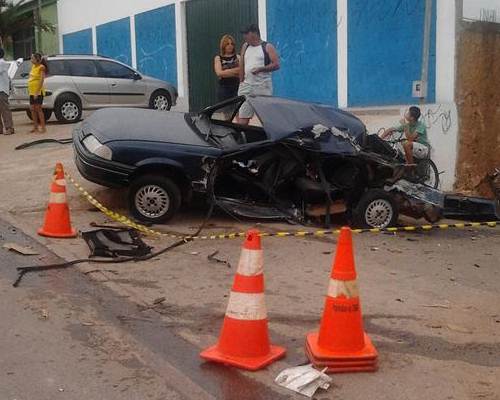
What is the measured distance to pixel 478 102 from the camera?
12.1 metres

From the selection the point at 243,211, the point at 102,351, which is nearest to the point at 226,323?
the point at 102,351

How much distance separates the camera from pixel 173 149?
795cm

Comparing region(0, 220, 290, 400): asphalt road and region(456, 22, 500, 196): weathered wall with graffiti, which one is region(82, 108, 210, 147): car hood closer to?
region(0, 220, 290, 400): asphalt road

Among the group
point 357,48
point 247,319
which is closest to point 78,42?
point 357,48

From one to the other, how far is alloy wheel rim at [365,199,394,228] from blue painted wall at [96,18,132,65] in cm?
1676

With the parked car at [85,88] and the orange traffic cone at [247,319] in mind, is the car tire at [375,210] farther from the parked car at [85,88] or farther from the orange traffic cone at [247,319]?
the parked car at [85,88]

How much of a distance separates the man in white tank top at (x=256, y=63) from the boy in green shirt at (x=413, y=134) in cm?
196

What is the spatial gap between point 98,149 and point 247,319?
13.6 feet

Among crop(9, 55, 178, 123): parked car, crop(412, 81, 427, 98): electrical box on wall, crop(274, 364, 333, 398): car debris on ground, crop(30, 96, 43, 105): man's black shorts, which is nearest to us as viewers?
crop(274, 364, 333, 398): car debris on ground

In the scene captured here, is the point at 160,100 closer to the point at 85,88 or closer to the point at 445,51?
the point at 85,88

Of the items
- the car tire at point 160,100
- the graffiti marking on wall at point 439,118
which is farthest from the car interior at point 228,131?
the car tire at point 160,100

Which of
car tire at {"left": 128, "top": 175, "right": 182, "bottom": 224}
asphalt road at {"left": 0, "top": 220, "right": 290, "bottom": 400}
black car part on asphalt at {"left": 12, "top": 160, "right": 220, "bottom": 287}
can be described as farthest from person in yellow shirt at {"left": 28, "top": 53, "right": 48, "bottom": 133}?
asphalt road at {"left": 0, "top": 220, "right": 290, "bottom": 400}

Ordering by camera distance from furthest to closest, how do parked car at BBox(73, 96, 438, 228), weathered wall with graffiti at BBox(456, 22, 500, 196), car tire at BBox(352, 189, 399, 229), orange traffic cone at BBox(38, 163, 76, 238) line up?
weathered wall with graffiti at BBox(456, 22, 500, 196) < car tire at BBox(352, 189, 399, 229) < parked car at BBox(73, 96, 438, 228) < orange traffic cone at BBox(38, 163, 76, 238)

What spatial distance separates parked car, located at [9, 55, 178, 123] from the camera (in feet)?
53.6
